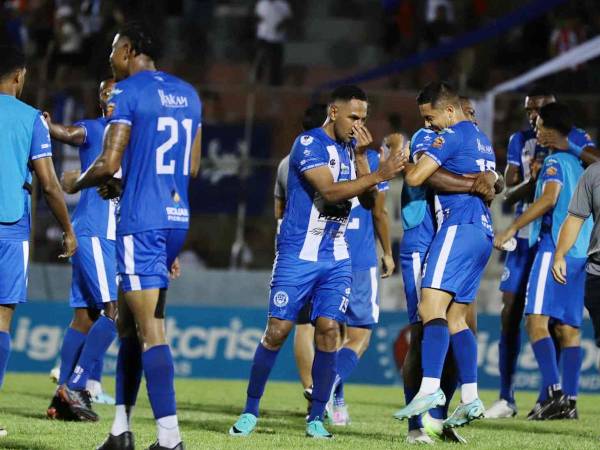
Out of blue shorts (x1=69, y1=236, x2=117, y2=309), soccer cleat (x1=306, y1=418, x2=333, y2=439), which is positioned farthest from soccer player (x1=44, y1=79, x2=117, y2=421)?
soccer cleat (x1=306, y1=418, x2=333, y2=439)

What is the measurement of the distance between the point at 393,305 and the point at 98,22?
8002mm

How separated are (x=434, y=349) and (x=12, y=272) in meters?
2.66

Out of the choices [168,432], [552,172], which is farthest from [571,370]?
[168,432]

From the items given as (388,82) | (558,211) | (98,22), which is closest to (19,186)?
(558,211)

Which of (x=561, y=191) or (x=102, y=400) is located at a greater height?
(x=561, y=191)

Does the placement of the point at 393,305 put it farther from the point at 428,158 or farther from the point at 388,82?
the point at 428,158

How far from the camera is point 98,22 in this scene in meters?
19.8

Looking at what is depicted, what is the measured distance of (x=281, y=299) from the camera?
7945 millimetres

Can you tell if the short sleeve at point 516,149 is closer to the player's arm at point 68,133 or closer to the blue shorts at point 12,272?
the player's arm at point 68,133

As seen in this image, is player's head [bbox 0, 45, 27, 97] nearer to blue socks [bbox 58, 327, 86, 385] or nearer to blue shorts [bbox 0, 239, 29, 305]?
blue shorts [bbox 0, 239, 29, 305]

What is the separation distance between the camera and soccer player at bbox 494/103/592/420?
33.3 feet

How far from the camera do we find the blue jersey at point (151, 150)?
20.5ft

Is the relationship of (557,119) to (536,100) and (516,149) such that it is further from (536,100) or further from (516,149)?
(516,149)

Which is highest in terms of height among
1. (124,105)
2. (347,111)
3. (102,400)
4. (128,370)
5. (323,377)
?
(347,111)
